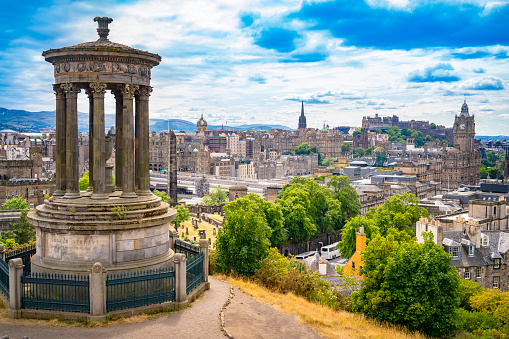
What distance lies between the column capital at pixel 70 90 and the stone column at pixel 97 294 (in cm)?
777

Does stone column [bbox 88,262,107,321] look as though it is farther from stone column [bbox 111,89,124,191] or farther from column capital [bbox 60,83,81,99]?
column capital [bbox 60,83,81,99]

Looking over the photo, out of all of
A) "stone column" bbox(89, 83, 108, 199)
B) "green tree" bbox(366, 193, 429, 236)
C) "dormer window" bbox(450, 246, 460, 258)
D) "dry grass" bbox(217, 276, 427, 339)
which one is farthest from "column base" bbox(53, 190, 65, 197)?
"green tree" bbox(366, 193, 429, 236)

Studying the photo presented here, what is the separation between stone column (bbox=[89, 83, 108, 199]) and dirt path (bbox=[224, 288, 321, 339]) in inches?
281

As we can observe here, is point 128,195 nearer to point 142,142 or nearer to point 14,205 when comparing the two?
point 142,142

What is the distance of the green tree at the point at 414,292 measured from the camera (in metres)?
25.5

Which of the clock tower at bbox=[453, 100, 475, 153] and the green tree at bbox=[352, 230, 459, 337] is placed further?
the clock tower at bbox=[453, 100, 475, 153]

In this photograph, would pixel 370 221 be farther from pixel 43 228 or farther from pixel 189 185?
pixel 189 185

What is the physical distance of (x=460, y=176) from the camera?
153 m

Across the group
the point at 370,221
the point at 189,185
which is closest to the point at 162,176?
the point at 189,185

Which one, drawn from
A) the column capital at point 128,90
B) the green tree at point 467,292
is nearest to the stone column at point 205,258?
the column capital at point 128,90

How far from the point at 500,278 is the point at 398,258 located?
2398cm

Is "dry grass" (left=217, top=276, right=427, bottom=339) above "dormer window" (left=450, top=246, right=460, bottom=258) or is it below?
above

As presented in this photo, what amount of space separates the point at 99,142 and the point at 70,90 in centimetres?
261

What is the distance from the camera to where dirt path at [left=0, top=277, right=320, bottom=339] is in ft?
54.8
